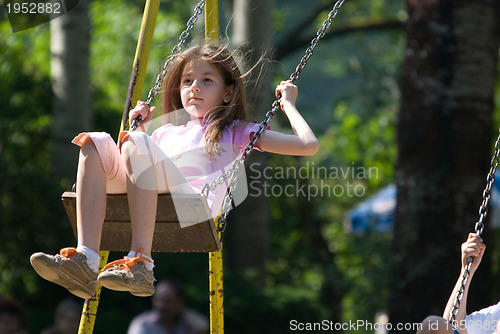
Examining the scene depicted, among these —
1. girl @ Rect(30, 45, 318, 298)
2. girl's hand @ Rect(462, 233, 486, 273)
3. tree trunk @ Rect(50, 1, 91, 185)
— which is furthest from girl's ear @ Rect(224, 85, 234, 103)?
tree trunk @ Rect(50, 1, 91, 185)

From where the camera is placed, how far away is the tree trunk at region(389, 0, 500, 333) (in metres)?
6.43

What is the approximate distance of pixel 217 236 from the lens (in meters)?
3.54

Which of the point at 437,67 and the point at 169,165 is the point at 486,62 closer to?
the point at 437,67

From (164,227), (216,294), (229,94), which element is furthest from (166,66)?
(216,294)

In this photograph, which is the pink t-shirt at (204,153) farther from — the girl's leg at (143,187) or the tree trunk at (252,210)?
the tree trunk at (252,210)

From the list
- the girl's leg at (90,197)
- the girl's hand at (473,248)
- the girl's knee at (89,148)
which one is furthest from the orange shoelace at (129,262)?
the girl's hand at (473,248)

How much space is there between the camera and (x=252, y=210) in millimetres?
9734

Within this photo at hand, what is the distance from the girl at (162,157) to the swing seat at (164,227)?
5cm

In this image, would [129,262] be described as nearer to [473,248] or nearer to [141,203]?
[141,203]

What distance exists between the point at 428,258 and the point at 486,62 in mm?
1555

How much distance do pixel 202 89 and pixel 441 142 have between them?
314 centimetres

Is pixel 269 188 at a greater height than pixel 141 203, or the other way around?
pixel 269 188

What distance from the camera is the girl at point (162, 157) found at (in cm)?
326

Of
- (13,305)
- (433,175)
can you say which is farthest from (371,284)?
(13,305)
